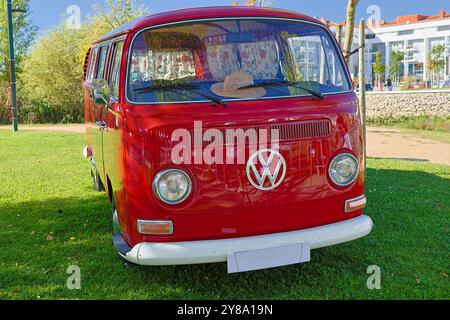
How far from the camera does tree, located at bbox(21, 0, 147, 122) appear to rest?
2742 centimetres

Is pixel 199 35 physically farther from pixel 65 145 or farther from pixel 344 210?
pixel 65 145

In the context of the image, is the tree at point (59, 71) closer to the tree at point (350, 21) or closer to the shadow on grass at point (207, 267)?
the tree at point (350, 21)

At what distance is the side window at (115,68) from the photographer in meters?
4.25

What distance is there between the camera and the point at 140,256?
357cm

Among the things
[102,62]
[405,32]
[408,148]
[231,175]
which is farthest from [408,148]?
[405,32]

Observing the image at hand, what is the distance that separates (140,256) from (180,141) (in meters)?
0.87

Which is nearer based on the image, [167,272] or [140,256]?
[140,256]

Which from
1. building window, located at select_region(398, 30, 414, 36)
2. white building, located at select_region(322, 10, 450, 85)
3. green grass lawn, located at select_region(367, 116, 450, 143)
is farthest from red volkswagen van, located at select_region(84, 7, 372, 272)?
building window, located at select_region(398, 30, 414, 36)

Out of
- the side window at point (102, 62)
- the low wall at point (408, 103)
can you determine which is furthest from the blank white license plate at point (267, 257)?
the low wall at point (408, 103)

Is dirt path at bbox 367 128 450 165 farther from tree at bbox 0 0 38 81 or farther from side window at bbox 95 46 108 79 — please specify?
tree at bbox 0 0 38 81

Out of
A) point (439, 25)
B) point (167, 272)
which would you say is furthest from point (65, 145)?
point (439, 25)

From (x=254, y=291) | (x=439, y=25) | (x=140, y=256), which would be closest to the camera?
(x=140, y=256)

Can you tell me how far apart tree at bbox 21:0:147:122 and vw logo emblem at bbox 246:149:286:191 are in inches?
961

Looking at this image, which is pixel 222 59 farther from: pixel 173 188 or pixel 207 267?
pixel 207 267
